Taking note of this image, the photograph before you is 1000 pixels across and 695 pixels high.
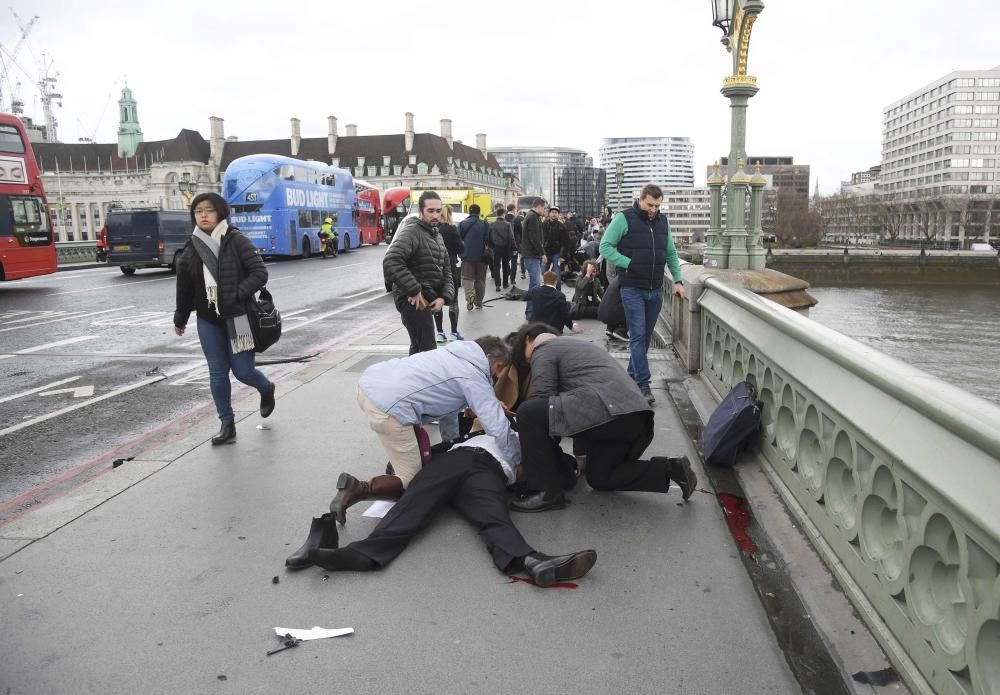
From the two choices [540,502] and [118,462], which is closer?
[540,502]

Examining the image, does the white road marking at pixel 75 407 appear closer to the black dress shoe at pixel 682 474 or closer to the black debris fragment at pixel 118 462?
the black debris fragment at pixel 118 462

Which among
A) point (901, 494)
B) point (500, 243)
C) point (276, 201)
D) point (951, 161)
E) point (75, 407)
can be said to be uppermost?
point (951, 161)

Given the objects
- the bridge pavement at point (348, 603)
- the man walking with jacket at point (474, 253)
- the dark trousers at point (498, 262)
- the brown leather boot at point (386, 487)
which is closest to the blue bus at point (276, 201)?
the dark trousers at point (498, 262)

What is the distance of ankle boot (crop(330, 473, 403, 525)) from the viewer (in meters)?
3.97

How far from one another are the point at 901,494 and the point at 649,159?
185 metres

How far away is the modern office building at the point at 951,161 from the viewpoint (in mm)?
116250

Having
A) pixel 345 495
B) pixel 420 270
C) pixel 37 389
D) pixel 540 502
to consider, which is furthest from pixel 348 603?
pixel 37 389

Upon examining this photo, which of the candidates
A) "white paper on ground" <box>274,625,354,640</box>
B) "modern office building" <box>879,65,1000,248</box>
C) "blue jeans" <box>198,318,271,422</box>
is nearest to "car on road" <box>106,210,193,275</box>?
"blue jeans" <box>198,318,271,422</box>

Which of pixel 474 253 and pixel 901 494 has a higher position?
pixel 474 253

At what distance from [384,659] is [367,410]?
5.29 ft

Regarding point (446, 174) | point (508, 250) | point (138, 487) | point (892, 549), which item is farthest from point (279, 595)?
point (446, 174)

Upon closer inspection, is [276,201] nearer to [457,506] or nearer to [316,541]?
[457,506]

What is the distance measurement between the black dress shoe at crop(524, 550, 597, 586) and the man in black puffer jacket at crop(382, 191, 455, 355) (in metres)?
3.44

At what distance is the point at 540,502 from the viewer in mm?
4246
